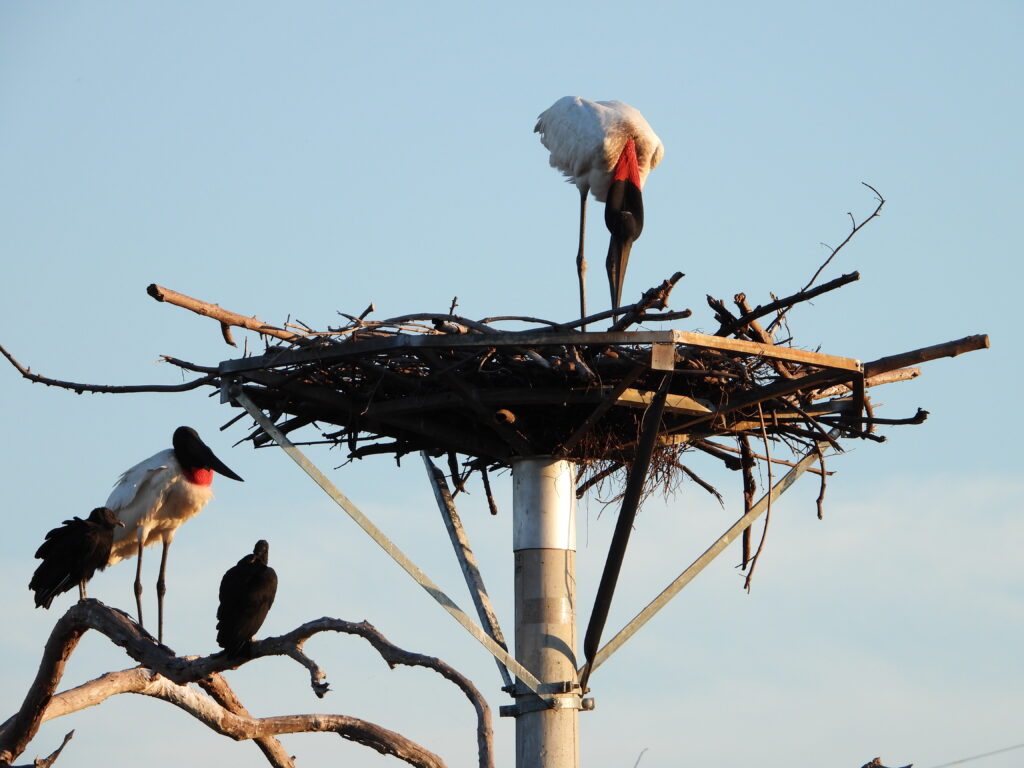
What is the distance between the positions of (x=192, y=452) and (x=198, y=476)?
0.16m

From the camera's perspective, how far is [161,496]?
10906mm

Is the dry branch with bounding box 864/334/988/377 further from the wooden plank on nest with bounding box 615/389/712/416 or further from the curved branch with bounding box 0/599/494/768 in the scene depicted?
the curved branch with bounding box 0/599/494/768

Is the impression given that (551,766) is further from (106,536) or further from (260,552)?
(106,536)

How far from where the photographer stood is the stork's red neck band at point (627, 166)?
13102 mm

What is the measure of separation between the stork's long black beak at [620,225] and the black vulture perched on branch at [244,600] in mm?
4829

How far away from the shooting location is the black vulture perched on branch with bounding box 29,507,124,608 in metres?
9.52

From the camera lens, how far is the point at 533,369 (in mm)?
9453

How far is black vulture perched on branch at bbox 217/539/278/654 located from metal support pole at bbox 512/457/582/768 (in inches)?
75.5

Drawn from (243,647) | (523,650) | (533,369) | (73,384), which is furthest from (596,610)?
(73,384)

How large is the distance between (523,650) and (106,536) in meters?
2.44

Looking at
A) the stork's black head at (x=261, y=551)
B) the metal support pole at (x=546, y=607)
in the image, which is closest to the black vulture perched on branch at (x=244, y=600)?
the stork's black head at (x=261, y=551)

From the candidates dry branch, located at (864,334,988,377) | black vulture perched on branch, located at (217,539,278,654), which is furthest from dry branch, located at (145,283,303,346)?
dry branch, located at (864,334,988,377)

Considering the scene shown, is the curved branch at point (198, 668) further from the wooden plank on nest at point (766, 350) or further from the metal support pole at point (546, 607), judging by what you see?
the wooden plank on nest at point (766, 350)

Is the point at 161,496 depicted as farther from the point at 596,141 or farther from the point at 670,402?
the point at 596,141
